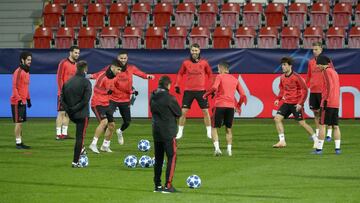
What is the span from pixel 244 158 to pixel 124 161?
2.87 meters

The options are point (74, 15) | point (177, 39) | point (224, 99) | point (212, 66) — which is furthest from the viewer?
point (74, 15)

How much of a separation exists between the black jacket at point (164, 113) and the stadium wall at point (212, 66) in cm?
1478

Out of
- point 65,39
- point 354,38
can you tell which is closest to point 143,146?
point 354,38

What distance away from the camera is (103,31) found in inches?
1319

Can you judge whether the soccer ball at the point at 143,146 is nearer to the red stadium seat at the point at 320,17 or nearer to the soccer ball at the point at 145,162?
the soccer ball at the point at 145,162

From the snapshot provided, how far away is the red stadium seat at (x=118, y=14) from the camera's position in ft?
113

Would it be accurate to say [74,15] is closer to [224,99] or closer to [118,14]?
[118,14]

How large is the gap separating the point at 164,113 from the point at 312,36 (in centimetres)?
1793

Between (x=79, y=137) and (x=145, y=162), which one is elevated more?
(x=79, y=137)

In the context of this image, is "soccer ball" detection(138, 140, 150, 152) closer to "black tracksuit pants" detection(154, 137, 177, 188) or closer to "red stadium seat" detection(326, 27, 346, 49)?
"black tracksuit pants" detection(154, 137, 177, 188)

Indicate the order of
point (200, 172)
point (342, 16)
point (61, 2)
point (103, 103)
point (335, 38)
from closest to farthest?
point (200, 172) < point (103, 103) < point (335, 38) < point (342, 16) < point (61, 2)

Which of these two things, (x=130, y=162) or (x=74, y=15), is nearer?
(x=130, y=162)

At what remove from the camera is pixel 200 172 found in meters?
17.8

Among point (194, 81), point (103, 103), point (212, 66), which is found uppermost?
point (212, 66)
